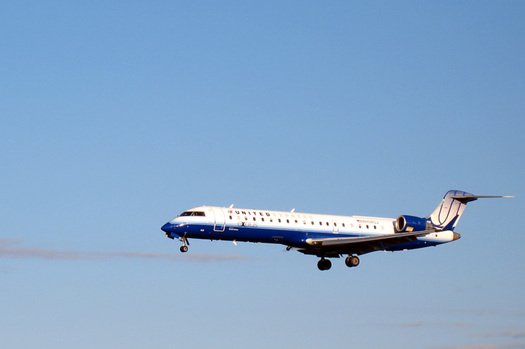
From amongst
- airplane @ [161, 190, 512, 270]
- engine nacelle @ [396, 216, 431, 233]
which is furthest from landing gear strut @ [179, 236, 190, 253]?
engine nacelle @ [396, 216, 431, 233]

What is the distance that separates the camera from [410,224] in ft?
230

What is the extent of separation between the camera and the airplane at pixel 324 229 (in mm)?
62875

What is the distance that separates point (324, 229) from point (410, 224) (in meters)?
6.91

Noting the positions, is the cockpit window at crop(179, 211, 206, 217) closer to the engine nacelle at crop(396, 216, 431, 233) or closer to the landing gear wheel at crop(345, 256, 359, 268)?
the landing gear wheel at crop(345, 256, 359, 268)

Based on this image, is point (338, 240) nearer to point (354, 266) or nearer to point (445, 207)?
point (354, 266)

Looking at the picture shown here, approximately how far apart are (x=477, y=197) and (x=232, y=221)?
779 inches

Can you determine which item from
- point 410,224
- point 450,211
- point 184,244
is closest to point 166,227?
point 184,244

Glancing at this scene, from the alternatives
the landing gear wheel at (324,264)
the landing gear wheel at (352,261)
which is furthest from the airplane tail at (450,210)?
the landing gear wheel at (324,264)

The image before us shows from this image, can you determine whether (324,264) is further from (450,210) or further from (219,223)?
(219,223)

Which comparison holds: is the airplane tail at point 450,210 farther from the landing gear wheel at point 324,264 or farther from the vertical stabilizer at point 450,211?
the landing gear wheel at point 324,264

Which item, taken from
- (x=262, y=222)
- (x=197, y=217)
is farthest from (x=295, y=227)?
(x=197, y=217)

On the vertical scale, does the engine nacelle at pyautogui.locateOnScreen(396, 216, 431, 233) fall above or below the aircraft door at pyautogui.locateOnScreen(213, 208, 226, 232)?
above

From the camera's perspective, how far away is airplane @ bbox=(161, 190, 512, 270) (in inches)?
2475

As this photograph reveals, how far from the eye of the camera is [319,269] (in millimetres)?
70812
